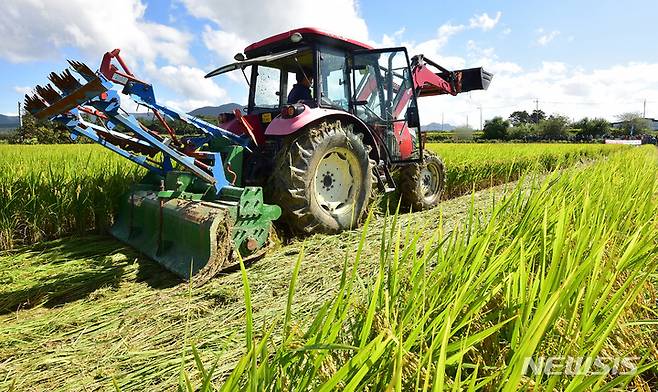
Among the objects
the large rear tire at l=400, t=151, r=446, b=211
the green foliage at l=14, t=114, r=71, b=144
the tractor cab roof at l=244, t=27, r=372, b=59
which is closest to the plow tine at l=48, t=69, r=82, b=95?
the tractor cab roof at l=244, t=27, r=372, b=59

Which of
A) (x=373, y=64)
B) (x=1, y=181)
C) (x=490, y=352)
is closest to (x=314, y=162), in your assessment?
(x=373, y=64)

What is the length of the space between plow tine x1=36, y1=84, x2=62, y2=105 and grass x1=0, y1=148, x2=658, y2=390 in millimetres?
1274

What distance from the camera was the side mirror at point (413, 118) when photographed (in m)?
4.99

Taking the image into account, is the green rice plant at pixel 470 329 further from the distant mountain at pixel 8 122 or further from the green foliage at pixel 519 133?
the distant mountain at pixel 8 122

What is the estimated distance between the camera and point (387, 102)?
498 centimetres

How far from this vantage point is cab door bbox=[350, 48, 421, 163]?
4.59 meters

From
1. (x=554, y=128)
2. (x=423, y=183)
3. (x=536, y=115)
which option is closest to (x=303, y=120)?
(x=423, y=183)

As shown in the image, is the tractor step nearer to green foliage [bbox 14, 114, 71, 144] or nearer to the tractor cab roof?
the tractor cab roof

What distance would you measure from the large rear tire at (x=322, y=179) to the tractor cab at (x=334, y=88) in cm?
18

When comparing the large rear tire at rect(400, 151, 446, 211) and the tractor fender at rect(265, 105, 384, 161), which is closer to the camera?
the tractor fender at rect(265, 105, 384, 161)

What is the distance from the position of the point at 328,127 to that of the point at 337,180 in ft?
1.99

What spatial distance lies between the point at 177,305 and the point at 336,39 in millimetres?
3136

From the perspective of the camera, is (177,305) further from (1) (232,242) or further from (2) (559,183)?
(2) (559,183)

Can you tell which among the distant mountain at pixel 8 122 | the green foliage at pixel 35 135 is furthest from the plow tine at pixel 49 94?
the distant mountain at pixel 8 122
